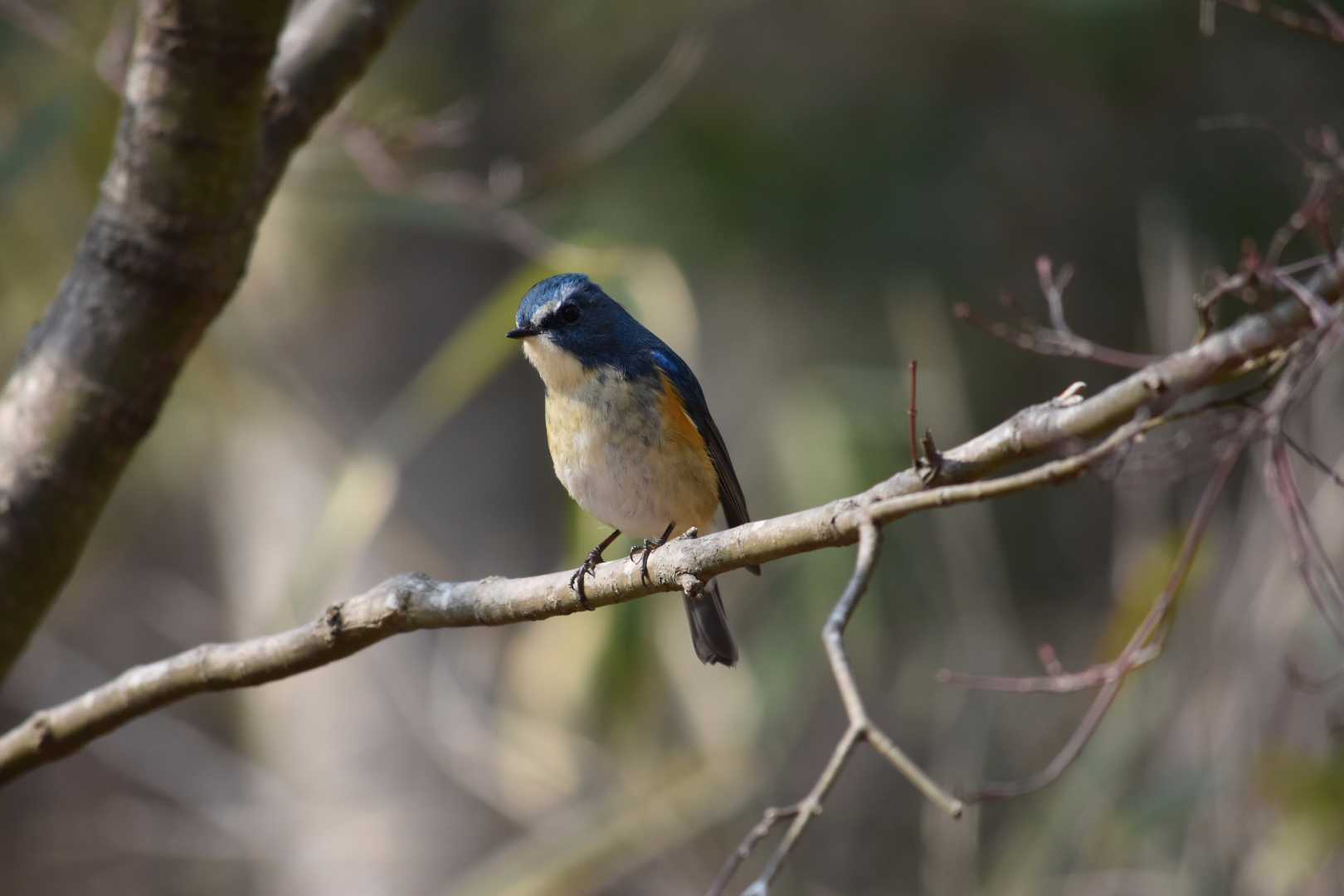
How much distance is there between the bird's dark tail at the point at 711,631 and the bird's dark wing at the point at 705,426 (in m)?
0.23

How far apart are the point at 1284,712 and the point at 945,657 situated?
1751mm

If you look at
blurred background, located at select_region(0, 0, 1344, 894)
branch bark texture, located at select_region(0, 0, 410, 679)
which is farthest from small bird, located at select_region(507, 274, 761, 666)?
branch bark texture, located at select_region(0, 0, 410, 679)

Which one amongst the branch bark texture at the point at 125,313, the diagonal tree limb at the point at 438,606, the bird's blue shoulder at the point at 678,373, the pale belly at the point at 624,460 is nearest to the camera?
the diagonal tree limb at the point at 438,606

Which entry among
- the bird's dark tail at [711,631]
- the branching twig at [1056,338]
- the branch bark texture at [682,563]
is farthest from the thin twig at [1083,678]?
the bird's dark tail at [711,631]

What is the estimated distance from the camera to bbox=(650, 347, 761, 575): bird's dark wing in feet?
12.4

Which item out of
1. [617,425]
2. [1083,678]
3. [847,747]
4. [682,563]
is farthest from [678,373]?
[847,747]

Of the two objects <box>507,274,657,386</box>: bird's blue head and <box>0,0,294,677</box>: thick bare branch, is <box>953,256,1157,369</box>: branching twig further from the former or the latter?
<box>0,0,294,677</box>: thick bare branch

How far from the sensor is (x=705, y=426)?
3820 mm

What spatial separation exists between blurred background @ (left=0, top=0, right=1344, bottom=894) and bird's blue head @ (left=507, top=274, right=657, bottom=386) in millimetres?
547

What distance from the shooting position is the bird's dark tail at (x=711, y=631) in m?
3.64

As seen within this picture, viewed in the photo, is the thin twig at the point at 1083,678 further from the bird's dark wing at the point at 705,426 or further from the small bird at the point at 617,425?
the bird's dark wing at the point at 705,426

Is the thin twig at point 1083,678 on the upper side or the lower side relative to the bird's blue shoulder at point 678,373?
lower

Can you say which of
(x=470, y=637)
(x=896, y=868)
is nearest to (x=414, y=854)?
(x=470, y=637)

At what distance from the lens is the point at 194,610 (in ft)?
31.9
